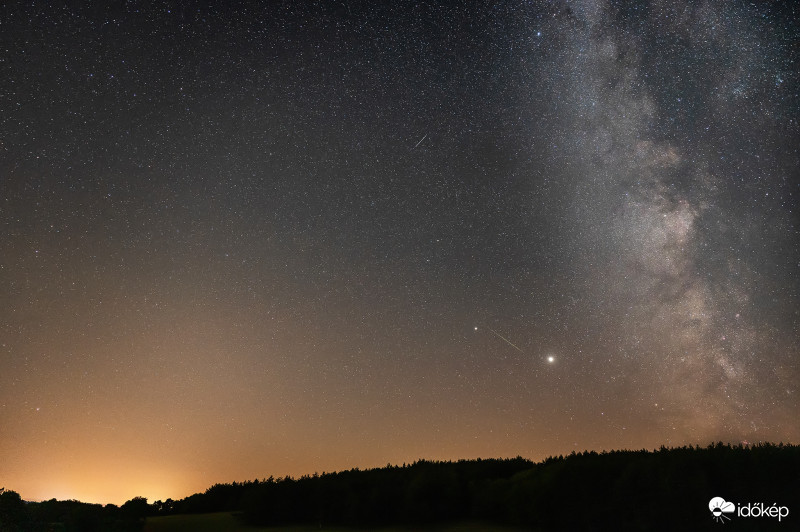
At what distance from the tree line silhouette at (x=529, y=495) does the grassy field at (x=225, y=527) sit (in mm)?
395

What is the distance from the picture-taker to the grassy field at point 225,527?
1704 cm

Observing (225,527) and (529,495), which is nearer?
(529,495)

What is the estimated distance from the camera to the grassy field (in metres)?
17.0

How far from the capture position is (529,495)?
16281 mm

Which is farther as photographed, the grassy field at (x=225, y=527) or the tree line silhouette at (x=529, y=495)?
the grassy field at (x=225, y=527)

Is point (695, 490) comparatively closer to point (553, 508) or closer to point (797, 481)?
point (797, 481)

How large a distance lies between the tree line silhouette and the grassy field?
39 cm

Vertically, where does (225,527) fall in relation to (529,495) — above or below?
below

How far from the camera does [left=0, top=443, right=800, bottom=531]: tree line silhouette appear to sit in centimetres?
1366

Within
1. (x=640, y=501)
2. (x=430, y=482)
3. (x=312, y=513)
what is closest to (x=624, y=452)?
(x=640, y=501)

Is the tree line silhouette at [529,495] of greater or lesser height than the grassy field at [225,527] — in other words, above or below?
above

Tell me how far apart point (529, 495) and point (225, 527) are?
1039 centimetres

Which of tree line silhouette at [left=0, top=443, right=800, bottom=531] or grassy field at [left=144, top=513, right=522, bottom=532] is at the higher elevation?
tree line silhouette at [left=0, top=443, right=800, bottom=531]

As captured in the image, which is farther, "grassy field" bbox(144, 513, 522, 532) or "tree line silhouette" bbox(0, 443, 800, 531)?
"grassy field" bbox(144, 513, 522, 532)
